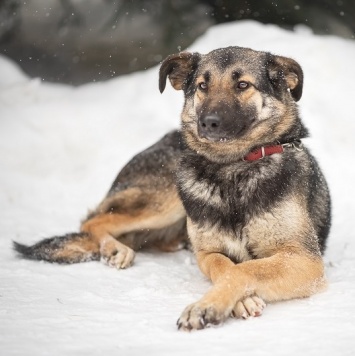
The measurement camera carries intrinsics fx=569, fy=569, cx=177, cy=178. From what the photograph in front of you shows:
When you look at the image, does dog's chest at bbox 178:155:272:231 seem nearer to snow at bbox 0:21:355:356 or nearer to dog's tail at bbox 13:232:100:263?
snow at bbox 0:21:355:356

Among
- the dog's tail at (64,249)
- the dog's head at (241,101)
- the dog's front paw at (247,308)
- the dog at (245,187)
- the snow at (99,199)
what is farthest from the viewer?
the dog's tail at (64,249)

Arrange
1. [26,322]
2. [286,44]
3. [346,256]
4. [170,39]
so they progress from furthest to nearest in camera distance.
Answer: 1. [170,39]
2. [286,44]
3. [346,256]
4. [26,322]

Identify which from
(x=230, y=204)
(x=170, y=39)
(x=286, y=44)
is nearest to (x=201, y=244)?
(x=230, y=204)

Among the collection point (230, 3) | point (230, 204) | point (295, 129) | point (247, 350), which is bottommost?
point (247, 350)

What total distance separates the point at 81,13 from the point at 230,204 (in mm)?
8066

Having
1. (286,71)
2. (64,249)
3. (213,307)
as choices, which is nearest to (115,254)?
(64,249)

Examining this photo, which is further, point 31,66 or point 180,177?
point 31,66

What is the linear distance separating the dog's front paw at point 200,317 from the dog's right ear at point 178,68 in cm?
213

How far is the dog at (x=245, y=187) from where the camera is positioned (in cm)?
404

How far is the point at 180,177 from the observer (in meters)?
4.92

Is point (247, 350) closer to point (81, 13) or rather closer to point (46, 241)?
point (46, 241)

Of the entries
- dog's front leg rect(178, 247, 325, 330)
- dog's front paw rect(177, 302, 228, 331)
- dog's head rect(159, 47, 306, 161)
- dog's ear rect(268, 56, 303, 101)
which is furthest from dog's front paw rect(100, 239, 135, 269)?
dog's ear rect(268, 56, 303, 101)

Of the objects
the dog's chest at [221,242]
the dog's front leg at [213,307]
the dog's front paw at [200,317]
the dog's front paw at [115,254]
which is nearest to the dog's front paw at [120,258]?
the dog's front paw at [115,254]

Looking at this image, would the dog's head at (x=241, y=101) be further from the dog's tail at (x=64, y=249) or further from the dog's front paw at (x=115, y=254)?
the dog's tail at (x=64, y=249)
